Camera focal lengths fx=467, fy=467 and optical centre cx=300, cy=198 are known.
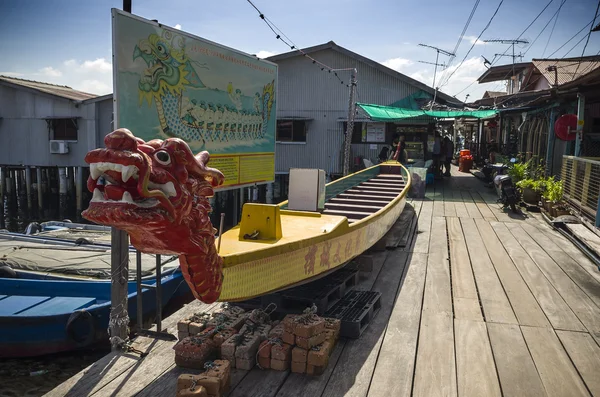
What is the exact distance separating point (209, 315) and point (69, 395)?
149cm

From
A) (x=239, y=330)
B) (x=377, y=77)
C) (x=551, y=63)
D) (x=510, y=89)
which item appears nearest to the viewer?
(x=239, y=330)

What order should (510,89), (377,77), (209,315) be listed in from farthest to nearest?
(510,89) < (377,77) < (209,315)

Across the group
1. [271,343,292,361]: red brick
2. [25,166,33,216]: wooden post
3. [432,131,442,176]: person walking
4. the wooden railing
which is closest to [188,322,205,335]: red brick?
[271,343,292,361]: red brick

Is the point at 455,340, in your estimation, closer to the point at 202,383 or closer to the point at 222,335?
the point at 222,335

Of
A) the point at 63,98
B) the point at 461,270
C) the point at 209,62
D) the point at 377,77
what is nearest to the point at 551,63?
the point at 377,77

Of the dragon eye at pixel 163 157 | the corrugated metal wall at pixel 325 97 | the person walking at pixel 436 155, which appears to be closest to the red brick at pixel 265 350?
the dragon eye at pixel 163 157

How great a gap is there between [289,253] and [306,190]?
2.36m

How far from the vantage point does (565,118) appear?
1093 cm

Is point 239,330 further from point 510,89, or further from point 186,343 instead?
point 510,89

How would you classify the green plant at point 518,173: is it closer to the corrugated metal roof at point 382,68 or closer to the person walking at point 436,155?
the person walking at point 436,155

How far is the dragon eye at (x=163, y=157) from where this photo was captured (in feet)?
9.48

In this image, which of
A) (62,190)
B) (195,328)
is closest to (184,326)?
(195,328)

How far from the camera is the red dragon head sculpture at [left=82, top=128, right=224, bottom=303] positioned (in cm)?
263

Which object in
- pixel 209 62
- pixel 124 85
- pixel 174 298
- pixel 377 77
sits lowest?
pixel 174 298
